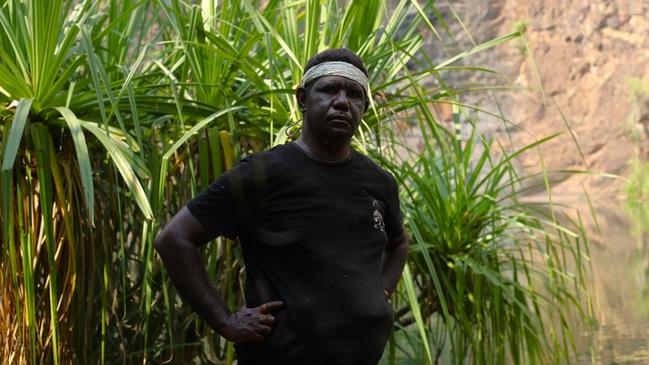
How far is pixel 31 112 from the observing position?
234 cm

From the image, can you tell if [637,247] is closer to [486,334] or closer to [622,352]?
[622,352]

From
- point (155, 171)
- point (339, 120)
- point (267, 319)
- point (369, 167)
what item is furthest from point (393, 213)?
point (155, 171)

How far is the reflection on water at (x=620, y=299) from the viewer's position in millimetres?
4121

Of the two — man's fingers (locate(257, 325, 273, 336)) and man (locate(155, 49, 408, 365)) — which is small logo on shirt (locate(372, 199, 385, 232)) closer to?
man (locate(155, 49, 408, 365))

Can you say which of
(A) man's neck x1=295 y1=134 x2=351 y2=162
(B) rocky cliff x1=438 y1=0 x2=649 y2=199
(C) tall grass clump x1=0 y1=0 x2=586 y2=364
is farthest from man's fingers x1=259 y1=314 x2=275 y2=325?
(B) rocky cliff x1=438 y1=0 x2=649 y2=199

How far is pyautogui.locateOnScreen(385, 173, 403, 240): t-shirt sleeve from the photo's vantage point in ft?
5.73

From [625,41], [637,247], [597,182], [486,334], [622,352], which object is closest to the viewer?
[486,334]

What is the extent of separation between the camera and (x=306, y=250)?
5.12 feet

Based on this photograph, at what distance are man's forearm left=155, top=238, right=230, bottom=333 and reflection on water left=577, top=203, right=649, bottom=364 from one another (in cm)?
157

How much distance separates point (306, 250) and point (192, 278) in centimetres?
19

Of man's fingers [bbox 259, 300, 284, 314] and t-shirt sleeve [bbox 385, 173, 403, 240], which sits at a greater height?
t-shirt sleeve [bbox 385, 173, 403, 240]

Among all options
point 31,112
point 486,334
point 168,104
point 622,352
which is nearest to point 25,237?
point 31,112

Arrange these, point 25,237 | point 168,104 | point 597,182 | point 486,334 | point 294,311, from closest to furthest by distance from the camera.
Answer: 1. point 294,311
2. point 25,237
3. point 168,104
4. point 486,334
5. point 597,182

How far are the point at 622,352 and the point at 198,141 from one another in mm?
2254
